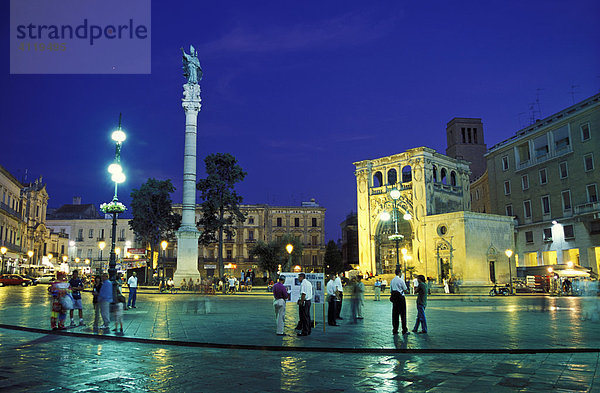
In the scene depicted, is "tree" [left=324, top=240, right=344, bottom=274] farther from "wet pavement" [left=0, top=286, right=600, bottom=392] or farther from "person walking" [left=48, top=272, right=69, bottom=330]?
"person walking" [left=48, top=272, right=69, bottom=330]

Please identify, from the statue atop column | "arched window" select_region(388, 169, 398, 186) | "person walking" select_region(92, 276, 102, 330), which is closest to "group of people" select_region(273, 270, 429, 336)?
"person walking" select_region(92, 276, 102, 330)

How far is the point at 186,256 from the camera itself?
113 ft

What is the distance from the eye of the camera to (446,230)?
40.3 metres

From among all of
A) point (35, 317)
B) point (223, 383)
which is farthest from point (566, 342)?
point (35, 317)

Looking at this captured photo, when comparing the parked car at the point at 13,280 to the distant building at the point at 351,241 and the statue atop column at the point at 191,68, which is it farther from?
the distant building at the point at 351,241

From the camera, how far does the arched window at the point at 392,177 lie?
163 ft

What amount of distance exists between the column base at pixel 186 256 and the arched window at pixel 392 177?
23.7 m

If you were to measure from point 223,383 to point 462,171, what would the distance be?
48397 millimetres

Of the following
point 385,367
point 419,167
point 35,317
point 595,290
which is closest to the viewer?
point 385,367

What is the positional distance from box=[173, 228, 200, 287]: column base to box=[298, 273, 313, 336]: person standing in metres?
24.0

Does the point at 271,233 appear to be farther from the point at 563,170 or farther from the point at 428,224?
the point at 563,170

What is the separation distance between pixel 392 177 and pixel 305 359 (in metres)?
43.2

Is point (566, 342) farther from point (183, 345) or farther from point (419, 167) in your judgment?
point (419, 167)

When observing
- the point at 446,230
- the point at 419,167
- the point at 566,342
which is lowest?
the point at 566,342
